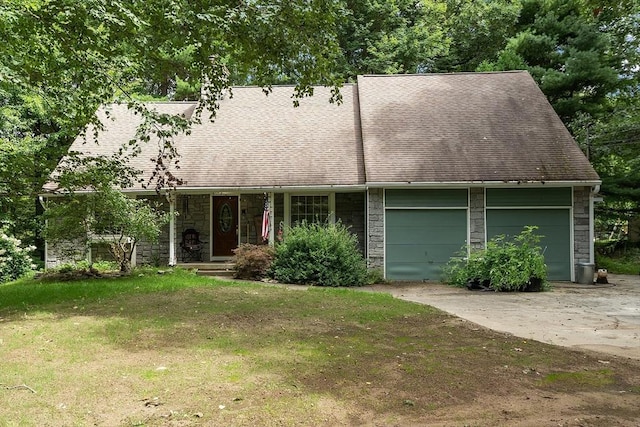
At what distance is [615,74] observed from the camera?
55.2ft

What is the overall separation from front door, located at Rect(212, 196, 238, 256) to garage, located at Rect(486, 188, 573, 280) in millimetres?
7541

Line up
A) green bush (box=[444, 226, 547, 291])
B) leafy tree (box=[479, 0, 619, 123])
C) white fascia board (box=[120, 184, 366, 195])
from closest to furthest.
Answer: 1. green bush (box=[444, 226, 547, 291])
2. white fascia board (box=[120, 184, 366, 195])
3. leafy tree (box=[479, 0, 619, 123])

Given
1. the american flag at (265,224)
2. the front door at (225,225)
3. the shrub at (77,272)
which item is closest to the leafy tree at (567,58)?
the american flag at (265,224)

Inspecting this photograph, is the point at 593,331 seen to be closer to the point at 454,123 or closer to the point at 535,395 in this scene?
the point at 535,395

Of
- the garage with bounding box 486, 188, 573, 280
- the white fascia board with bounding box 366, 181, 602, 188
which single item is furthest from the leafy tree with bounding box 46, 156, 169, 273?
the garage with bounding box 486, 188, 573, 280

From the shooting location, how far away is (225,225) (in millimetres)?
14727

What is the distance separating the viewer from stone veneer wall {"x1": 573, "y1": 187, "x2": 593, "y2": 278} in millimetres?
12234

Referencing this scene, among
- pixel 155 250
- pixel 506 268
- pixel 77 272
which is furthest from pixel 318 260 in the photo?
pixel 77 272

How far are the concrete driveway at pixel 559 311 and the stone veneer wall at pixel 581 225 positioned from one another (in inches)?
38.1

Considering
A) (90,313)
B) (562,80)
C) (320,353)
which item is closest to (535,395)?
(320,353)

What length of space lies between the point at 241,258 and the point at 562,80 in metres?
13.2

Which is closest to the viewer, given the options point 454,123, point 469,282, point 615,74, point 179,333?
point 179,333

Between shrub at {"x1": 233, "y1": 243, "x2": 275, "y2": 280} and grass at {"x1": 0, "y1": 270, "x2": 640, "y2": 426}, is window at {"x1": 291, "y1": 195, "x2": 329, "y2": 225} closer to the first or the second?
shrub at {"x1": 233, "y1": 243, "x2": 275, "y2": 280}

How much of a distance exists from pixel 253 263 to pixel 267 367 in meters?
7.68
